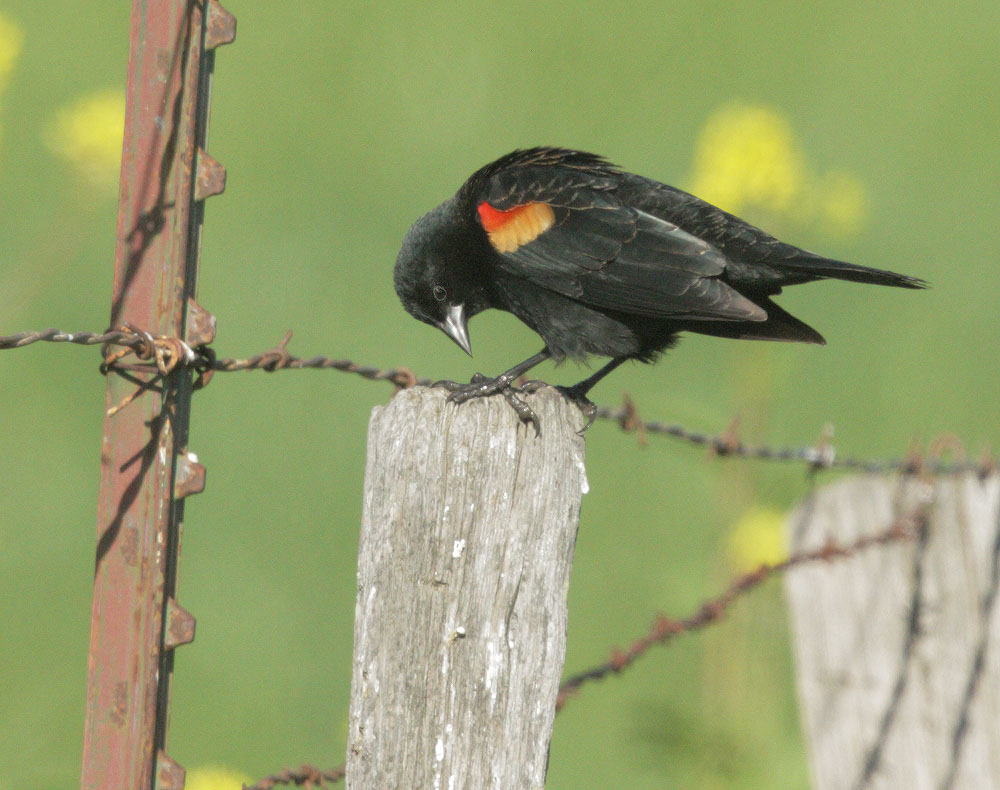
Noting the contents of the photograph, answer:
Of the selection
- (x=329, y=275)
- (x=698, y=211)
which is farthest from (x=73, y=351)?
(x=698, y=211)

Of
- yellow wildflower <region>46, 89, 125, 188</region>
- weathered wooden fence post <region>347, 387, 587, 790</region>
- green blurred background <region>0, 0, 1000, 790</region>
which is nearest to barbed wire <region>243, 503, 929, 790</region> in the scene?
green blurred background <region>0, 0, 1000, 790</region>

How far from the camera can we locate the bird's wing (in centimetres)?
318

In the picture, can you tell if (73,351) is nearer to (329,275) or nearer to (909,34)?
(329,275)

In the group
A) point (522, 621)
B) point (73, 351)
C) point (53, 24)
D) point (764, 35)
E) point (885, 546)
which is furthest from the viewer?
point (764, 35)

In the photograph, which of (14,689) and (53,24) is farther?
(53,24)

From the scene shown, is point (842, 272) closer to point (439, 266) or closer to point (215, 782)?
point (439, 266)

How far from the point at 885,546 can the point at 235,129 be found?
6778 mm

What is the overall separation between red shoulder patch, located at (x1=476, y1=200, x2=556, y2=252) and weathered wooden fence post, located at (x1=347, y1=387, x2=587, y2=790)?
1.44m

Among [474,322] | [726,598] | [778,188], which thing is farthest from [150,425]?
[474,322]

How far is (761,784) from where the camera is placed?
12.7ft

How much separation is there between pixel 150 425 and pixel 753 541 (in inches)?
84.2

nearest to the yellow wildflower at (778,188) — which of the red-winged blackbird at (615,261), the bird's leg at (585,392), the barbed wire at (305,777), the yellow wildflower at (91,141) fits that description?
the red-winged blackbird at (615,261)

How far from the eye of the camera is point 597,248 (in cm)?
327

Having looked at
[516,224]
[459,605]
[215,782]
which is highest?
[516,224]
